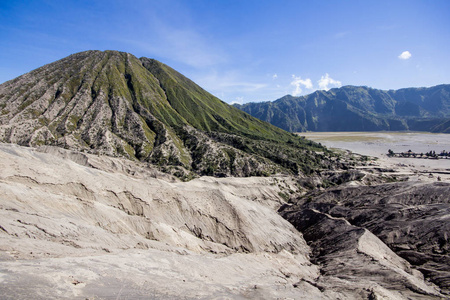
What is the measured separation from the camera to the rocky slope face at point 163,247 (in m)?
17.4

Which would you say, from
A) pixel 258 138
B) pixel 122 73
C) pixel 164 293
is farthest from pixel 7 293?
pixel 122 73

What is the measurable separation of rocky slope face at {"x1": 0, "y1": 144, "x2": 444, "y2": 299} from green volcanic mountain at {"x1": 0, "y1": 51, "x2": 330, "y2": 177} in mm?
46779

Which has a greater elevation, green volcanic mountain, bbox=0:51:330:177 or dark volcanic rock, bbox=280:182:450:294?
green volcanic mountain, bbox=0:51:330:177

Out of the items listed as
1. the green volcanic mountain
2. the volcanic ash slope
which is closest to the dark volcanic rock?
the volcanic ash slope

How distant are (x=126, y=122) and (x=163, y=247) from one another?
93646 millimetres

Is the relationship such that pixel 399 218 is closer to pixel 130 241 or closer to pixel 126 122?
pixel 130 241

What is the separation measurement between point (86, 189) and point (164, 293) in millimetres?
23126

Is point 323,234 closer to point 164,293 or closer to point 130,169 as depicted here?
point 164,293

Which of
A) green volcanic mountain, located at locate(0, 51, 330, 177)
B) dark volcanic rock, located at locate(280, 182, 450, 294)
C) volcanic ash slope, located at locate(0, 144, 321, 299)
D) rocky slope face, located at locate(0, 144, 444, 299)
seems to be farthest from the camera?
green volcanic mountain, located at locate(0, 51, 330, 177)

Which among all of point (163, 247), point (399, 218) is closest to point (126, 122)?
point (163, 247)

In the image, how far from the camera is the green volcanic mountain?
9138cm

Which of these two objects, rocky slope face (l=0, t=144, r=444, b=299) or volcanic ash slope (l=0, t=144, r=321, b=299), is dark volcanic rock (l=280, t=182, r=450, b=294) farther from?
volcanic ash slope (l=0, t=144, r=321, b=299)

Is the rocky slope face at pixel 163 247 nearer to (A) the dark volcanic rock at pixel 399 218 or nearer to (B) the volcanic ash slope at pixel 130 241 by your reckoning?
(B) the volcanic ash slope at pixel 130 241

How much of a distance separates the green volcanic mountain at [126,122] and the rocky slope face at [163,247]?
4678cm
